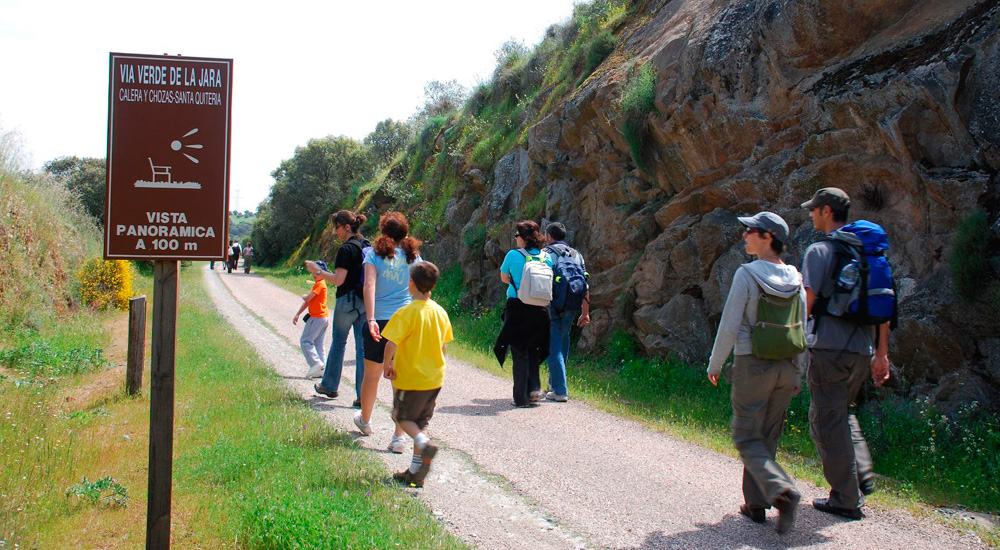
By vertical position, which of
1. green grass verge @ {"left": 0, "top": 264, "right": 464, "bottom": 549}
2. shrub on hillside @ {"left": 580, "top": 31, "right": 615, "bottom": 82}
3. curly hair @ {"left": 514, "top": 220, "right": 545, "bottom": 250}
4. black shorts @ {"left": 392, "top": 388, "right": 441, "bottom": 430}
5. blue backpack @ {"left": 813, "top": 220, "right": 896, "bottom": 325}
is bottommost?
green grass verge @ {"left": 0, "top": 264, "right": 464, "bottom": 549}

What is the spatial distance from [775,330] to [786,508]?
109 cm

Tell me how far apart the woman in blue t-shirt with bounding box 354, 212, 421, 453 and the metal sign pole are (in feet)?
8.15

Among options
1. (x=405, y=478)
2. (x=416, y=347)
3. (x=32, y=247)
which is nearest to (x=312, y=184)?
(x=32, y=247)

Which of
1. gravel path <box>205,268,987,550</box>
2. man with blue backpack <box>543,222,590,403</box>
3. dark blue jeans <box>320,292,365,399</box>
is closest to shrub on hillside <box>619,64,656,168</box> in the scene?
man with blue backpack <box>543,222,590,403</box>

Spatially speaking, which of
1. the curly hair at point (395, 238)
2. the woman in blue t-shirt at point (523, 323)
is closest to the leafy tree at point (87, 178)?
the woman in blue t-shirt at point (523, 323)

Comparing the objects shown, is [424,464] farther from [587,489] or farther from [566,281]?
[566,281]

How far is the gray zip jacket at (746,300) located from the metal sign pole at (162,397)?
10.9 ft

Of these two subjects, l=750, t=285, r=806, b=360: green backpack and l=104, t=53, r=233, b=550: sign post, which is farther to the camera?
l=750, t=285, r=806, b=360: green backpack

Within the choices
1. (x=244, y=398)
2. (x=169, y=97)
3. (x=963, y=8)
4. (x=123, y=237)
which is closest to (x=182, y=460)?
(x=244, y=398)

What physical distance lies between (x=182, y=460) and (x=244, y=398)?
2.13 m

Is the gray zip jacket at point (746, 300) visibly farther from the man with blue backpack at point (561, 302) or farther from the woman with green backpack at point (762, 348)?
the man with blue backpack at point (561, 302)

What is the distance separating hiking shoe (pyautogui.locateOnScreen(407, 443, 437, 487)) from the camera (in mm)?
5059

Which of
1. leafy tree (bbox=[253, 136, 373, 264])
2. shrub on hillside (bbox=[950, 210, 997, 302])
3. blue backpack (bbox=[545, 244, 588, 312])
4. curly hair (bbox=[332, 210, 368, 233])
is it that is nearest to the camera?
shrub on hillside (bbox=[950, 210, 997, 302])

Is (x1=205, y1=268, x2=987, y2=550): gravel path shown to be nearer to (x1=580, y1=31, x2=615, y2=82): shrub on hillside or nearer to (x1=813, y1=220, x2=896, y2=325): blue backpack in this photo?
(x1=813, y1=220, x2=896, y2=325): blue backpack
